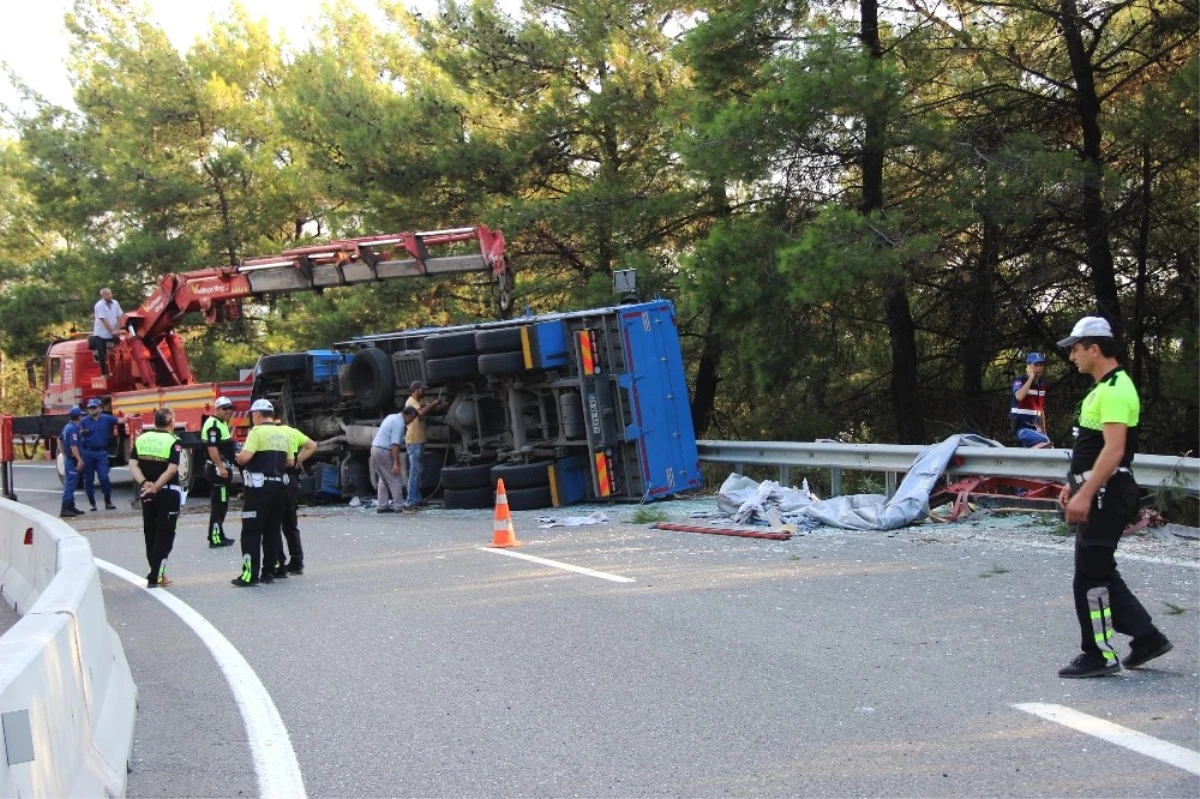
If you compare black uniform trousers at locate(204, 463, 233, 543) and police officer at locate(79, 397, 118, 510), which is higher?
police officer at locate(79, 397, 118, 510)

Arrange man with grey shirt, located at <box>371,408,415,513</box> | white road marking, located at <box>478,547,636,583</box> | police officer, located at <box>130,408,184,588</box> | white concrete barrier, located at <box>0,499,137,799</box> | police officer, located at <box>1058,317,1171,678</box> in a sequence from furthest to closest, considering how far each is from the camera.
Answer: man with grey shirt, located at <box>371,408,415,513</box> → police officer, located at <box>130,408,184,588</box> → white road marking, located at <box>478,547,636,583</box> → police officer, located at <box>1058,317,1171,678</box> → white concrete barrier, located at <box>0,499,137,799</box>

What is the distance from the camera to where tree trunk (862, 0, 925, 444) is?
1734 cm

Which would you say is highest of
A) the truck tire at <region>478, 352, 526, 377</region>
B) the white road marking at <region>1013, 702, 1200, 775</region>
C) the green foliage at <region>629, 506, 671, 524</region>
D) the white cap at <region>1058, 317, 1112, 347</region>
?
the truck tire at <region>478, 352, 526, 377</region>

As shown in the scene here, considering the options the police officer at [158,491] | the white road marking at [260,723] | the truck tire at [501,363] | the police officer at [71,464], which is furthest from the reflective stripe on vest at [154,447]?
the police officer at [71,464]

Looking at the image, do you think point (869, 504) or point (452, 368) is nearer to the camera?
point (869, 504)

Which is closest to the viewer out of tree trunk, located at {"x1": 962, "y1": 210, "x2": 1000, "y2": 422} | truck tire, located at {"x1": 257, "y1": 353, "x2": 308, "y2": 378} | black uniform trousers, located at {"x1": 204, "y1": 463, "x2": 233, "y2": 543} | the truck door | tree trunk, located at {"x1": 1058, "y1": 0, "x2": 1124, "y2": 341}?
black uniform trousers, located at {"x1": 204, "y1": 463, "x2": 233, "y2": 543}

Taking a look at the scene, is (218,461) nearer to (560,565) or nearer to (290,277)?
(560,565)

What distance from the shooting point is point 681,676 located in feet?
21.9

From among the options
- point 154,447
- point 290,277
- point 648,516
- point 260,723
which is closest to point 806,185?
point 648,516

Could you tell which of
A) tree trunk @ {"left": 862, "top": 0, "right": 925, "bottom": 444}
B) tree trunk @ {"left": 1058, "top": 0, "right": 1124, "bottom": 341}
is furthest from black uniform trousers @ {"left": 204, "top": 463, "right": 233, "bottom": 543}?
tree trunk @ {"left": 1058, "top": 0, "right": 1124, "bottom": 341}

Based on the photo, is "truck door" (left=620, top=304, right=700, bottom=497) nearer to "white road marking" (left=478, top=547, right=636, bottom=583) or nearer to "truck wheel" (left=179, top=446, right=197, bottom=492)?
"white road marking" (left=478, top=547, right=636, bottom=583)

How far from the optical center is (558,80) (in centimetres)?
2394

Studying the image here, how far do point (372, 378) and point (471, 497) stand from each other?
112 inches

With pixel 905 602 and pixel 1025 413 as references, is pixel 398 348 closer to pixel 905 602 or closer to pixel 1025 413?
pixel 1025 413
